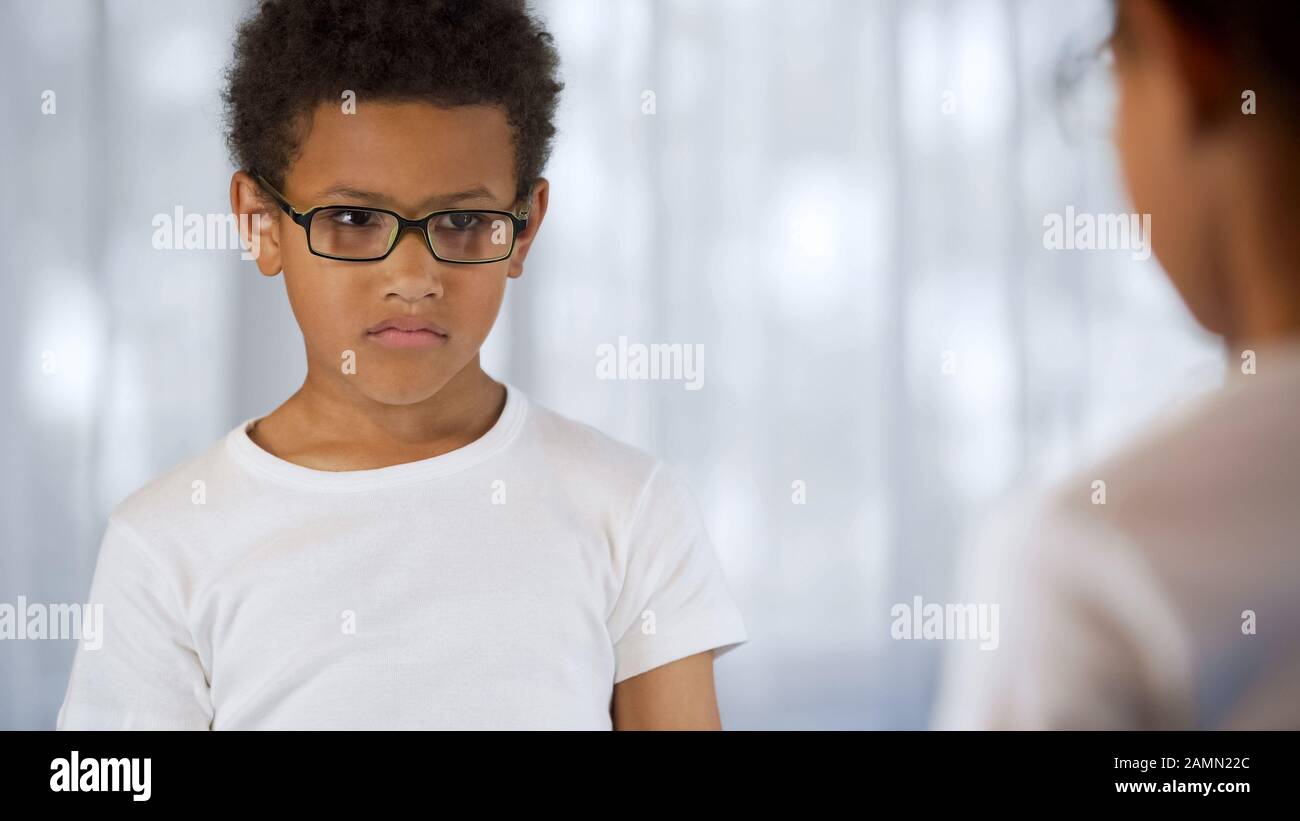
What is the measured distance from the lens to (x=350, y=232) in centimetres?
92

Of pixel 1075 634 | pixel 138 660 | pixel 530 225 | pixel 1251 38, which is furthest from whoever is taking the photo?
pixel 530 225

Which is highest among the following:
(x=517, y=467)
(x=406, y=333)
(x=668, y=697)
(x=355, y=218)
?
(x=355, y=218)

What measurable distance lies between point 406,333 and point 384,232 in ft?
0.29

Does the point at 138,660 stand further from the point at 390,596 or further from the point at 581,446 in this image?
the point at 581,446

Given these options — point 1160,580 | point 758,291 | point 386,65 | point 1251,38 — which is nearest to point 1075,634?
point 1160,580

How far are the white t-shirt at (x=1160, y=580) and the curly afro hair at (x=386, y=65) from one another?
2.06 ft

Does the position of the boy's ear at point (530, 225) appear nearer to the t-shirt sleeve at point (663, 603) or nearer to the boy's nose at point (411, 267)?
the boy's nose at point (411, 267)

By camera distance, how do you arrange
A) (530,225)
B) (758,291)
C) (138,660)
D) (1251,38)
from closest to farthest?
1. (1251,38)
2. (138,660)
3. (530,225)
4. (758,291)

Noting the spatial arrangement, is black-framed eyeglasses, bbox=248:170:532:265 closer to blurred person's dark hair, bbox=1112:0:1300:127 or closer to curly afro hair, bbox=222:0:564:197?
curly afro hair, bbox=222:0:564:197

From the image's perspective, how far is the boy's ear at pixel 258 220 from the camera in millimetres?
973

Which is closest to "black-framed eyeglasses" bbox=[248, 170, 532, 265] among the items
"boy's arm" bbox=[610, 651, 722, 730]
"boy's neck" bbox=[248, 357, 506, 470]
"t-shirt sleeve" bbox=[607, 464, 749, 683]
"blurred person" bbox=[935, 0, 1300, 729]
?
"boy's neck" bbox=[248, 357, 506, 470]

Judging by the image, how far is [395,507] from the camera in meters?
0.95
